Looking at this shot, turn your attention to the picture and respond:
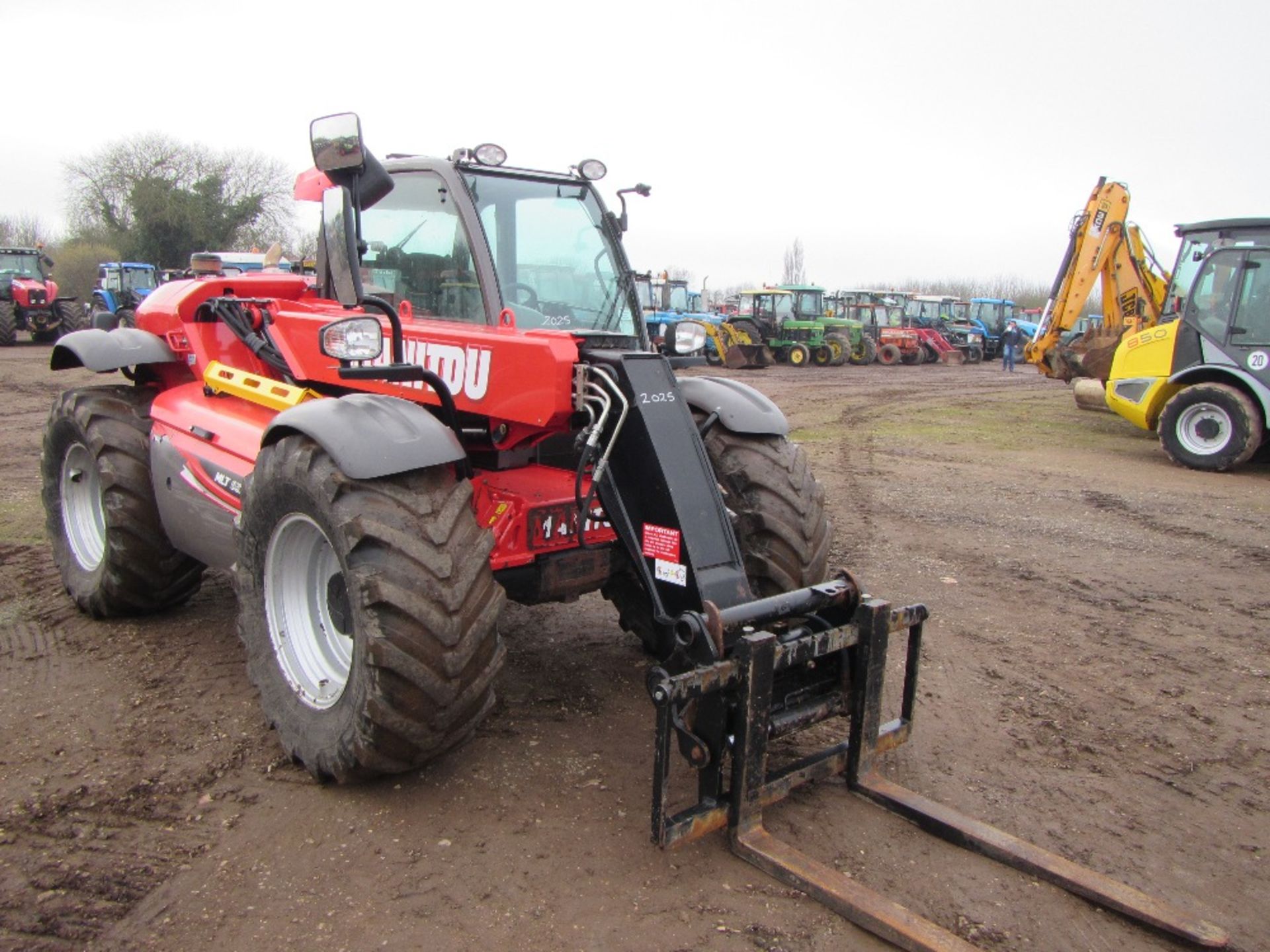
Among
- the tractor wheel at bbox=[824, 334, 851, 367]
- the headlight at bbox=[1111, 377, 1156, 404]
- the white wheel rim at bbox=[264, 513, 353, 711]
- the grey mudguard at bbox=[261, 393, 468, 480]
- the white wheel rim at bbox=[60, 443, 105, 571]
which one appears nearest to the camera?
the grey mudguard at bbox=[261, 393, 468, 480]

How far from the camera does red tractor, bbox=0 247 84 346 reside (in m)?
24.7

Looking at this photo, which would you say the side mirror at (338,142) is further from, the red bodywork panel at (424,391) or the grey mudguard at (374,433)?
the grey mudguard at (374,433)

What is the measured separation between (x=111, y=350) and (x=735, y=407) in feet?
11.1

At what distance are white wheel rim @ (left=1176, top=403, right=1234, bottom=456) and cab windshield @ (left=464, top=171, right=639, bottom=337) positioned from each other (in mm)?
9204

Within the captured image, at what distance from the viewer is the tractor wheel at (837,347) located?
29.1m

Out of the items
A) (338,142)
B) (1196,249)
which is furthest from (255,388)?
(1196,249)

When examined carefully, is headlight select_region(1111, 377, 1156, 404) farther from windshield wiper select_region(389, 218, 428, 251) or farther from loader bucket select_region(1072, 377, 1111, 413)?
windshield wiper select_region(389, 218, 428, 251)

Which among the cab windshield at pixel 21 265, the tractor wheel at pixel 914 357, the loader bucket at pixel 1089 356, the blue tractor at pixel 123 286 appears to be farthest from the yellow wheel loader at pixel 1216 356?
the cab windshield at pixel 21 265

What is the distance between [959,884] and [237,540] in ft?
9.23

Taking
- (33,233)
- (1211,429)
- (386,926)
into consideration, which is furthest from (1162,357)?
(33,233)

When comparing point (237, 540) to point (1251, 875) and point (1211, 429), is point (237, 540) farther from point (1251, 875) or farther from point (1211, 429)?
point (1211, 429)

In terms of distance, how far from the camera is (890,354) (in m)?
31.7

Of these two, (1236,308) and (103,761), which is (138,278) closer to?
(1236,308)

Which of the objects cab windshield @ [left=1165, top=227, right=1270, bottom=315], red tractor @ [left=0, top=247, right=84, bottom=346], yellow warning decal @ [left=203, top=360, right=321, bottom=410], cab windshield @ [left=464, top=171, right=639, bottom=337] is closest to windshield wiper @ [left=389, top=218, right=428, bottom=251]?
cab windshield @ [left=464, top=171, right=639, bottom=337]
